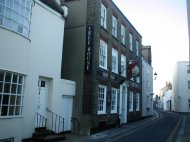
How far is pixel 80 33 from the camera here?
58.5 feet

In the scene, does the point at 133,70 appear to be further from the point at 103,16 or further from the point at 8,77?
the point at 8,77

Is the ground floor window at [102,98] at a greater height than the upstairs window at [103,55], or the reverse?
the upstairs window at [103,55]

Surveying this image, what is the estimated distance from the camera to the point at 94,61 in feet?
56.9

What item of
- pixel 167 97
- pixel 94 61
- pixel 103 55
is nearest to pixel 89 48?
pixel 94 61

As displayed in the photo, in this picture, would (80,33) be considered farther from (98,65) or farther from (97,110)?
(97,110)

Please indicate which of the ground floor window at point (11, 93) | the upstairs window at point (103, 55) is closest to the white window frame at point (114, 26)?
the upstairs window at point (103, 55)

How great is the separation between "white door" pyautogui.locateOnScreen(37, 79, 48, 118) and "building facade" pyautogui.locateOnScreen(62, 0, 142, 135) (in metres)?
3.20

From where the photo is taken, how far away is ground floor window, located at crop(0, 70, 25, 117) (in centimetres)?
1073

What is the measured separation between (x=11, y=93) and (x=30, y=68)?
2095 millimetres

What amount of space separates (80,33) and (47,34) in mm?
3819

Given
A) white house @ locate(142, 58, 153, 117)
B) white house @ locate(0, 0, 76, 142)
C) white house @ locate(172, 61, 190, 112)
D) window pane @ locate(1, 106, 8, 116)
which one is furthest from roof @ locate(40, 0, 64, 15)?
white house @ locate(172, 61, 190, 112)

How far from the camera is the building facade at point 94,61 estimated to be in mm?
17031

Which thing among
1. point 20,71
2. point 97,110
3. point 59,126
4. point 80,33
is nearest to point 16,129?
point 20,71

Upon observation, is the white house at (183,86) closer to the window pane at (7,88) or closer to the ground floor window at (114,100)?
the ground floor window at (114,100)
